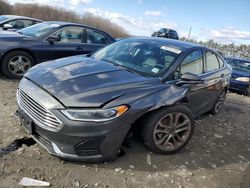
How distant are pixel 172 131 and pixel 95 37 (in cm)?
508

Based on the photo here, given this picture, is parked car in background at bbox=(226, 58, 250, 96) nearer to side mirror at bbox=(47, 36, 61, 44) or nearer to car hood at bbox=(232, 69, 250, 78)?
car hood at bbox=(232, 69, 250, 78)

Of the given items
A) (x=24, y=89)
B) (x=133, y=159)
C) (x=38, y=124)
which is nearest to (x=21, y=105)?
(x=24, y=89)

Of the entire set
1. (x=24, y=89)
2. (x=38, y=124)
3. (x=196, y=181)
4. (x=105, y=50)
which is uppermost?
(x=105, y=50)

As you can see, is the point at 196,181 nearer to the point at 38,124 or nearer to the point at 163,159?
the point at 163,159

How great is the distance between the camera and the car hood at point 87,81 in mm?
3497

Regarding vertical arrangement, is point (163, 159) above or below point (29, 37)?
below

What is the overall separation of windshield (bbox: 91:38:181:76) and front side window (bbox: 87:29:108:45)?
3.19m

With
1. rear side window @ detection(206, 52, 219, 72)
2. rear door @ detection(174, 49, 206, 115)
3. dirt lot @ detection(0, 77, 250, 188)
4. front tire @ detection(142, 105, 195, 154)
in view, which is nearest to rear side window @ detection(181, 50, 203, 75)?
rear door @ detection(174, 49, 206, 115)

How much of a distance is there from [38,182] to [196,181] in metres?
1.90

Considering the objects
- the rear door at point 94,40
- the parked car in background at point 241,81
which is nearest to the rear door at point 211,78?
the rear door at point 94,40

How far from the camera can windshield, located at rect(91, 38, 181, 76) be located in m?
4.58

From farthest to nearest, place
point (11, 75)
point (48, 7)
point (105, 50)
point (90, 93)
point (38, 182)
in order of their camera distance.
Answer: point (48, 7) → point (11, 75) → point (105, 50) → point (90, 93) → point (38, 182)

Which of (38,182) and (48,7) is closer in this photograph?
(38,182)

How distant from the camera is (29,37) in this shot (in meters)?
7.45
